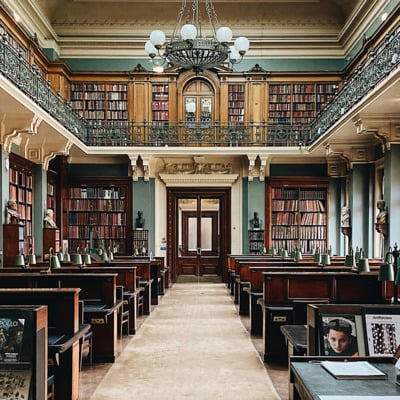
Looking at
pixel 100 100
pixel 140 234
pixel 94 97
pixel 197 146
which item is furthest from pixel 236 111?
pixel 140 234

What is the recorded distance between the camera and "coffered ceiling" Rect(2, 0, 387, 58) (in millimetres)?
14492

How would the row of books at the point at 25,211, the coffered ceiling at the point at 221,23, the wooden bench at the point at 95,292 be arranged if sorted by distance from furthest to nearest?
the coffered ceiling at the point at 221,23 < the row of books at the point at 25,211 < the wooden bench at the point at 95,292

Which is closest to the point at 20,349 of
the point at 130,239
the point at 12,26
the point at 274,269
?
the point at 274,269

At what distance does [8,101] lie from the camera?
862 cm

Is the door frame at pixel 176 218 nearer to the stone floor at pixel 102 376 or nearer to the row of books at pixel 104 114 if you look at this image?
the row of books at pixel 104 114

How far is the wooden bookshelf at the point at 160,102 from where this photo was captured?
14.6m

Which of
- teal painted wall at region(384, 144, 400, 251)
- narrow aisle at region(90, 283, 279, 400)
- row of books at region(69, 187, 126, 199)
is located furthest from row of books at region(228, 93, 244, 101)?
narrow aisle at region(90, 283, 279, 400)

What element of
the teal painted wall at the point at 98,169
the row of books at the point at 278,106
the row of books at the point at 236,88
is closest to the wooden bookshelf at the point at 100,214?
the teal painted wall at the point at 98,169

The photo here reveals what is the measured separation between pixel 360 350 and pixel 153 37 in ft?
23.2

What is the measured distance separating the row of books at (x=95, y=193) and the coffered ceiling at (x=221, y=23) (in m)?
3.34

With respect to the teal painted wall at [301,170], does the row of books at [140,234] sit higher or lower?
lower

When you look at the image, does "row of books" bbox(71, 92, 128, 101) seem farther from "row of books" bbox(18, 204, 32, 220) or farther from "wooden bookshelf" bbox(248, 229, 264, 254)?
"wooden bookshelf" bbox(248, 229, 264, 254)

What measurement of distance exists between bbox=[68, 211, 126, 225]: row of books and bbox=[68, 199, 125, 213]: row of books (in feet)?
0.34

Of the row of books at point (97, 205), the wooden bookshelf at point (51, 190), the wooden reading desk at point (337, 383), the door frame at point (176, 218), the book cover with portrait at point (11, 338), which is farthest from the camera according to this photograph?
the door frame at point (176, 218)
